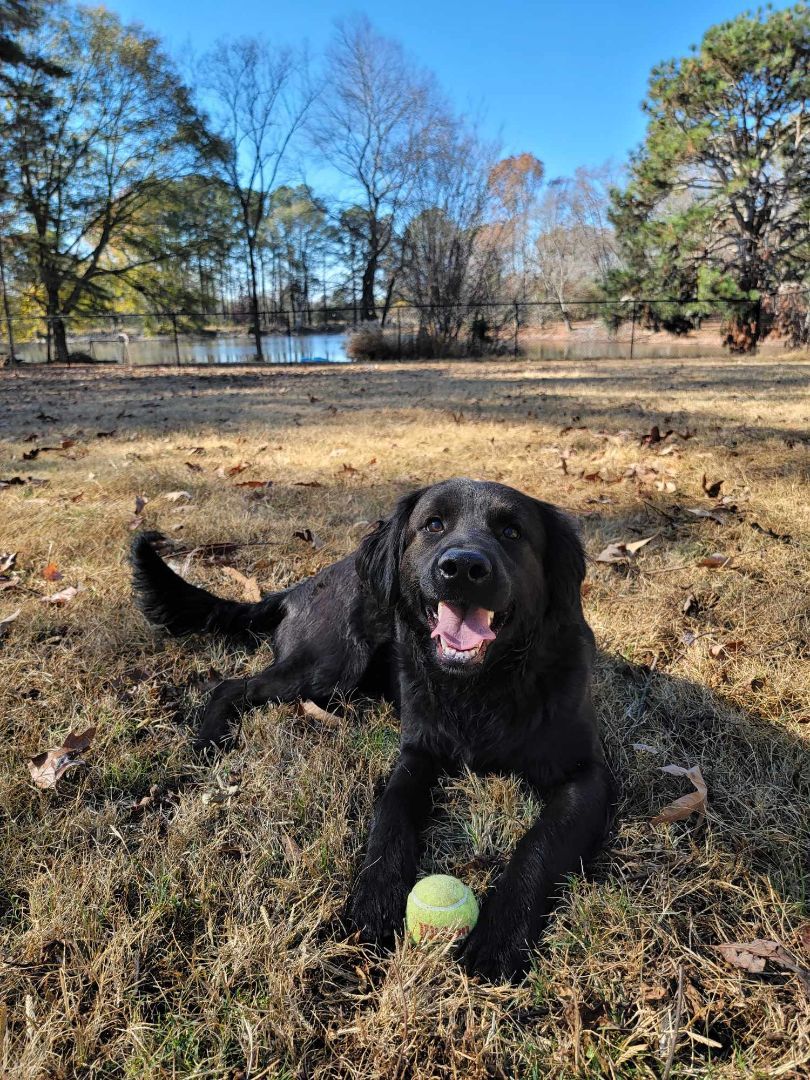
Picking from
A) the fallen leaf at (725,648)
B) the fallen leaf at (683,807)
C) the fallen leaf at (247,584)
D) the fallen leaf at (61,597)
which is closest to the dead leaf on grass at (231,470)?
the fallen leaf at (247,584)

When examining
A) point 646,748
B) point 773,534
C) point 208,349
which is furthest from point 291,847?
point 208,349

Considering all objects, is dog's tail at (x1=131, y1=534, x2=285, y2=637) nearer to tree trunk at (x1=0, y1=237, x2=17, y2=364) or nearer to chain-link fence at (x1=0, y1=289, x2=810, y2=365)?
chain-link fence at (x1=0, y1=289, x2=810, y2=365)

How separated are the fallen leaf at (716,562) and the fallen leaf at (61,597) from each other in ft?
10.2

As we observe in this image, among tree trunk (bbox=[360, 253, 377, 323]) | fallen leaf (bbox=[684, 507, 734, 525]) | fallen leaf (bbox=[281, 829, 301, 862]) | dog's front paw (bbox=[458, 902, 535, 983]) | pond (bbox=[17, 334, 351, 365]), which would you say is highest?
tree trunk (bbox=[360, 253, 377, 323])

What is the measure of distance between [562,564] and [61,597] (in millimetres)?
Result: 2349

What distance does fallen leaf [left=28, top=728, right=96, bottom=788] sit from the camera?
1914mm

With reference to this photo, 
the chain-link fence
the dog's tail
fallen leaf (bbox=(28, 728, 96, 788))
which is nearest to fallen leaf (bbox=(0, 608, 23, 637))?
the dog's tail

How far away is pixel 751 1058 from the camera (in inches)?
45.3

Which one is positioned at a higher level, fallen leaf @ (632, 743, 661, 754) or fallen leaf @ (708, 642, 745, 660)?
fallen leaf @ (708, 642, 745, 660)

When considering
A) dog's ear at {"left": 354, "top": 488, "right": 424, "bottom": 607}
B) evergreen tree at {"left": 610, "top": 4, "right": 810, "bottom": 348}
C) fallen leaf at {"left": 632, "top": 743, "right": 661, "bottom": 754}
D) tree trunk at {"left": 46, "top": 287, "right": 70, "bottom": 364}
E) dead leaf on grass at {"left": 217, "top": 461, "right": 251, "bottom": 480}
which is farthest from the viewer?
tree trunk at {"left": 46, "top": 287, "right": 70, "bottom": 364}

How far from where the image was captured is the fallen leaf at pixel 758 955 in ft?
4.32

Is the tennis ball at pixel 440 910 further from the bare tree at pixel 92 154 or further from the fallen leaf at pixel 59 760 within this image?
the bare tree at pixel 92 154

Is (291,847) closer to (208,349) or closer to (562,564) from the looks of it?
(562,564)

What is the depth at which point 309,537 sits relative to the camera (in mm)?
3861
